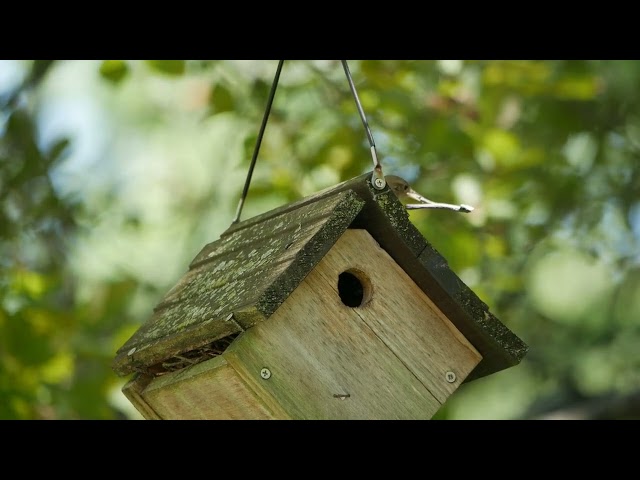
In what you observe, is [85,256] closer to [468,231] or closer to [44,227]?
[44,227]

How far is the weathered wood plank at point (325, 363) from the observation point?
199cm

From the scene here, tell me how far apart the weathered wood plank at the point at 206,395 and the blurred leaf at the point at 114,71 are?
5.97 ft

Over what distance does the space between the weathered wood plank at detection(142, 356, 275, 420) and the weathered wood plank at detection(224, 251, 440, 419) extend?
4cm

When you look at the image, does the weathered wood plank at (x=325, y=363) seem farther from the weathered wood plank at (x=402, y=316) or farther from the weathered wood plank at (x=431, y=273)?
the weathered wood plank at (x=431, y=273)

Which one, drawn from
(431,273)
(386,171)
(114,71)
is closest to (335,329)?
(431,273)

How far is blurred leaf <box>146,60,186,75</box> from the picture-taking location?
13.1ft

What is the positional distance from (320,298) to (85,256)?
421 centimetres

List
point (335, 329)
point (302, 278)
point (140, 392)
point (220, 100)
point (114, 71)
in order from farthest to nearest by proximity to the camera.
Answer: point (220, 100)
point (114, 71)
point (140, 392)
point (335, 329)
point (302, 278)

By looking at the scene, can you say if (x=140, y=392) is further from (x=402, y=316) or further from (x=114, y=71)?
(x=114, y=71)

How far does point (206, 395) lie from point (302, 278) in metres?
0.33

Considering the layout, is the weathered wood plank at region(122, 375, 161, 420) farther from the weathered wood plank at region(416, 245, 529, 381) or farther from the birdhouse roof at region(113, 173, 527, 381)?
the weathered wood plank at region(416, 245, 529, 381)

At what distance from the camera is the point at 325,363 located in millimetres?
2043

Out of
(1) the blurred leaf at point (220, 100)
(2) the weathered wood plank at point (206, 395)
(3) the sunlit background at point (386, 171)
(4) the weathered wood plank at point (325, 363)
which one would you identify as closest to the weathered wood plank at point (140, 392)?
(2) the weathered wood plank at point (206, 395)
